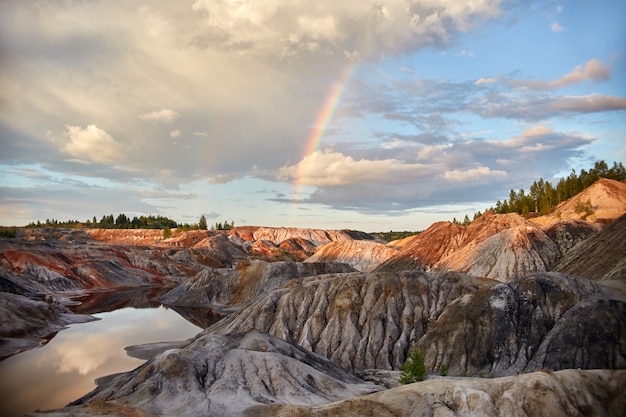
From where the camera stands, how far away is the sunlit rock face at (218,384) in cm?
3406

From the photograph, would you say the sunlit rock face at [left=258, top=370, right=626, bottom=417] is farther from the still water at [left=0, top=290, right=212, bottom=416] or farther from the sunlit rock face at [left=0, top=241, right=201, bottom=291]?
the sunlit rock face at [left=0, top=241, right=201, bottom=291]

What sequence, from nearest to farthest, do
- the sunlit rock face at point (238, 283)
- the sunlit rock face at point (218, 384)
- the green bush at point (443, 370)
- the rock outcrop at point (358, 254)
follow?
1. the sunlit rock face at point (218, 384)
2. the green bush at point (443, 370)
3. the sunlit rock face at point (238, 283)
4. the rock outcrop at point (358, 254)

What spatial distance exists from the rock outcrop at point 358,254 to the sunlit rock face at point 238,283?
37317mm

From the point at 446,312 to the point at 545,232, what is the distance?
199 feet

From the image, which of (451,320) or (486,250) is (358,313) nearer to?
(451,320)

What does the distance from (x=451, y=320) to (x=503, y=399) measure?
28314 mm

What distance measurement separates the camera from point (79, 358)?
62.0 m

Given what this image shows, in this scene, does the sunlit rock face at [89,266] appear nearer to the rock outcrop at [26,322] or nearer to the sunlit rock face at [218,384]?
the rock outcrop at [26,322]

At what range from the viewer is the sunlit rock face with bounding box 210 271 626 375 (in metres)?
46.9

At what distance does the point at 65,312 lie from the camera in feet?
308

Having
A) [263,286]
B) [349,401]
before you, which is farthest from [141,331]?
[349,401]

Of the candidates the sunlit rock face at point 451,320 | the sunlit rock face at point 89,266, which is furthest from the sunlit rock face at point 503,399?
the sunlit rock face at point 89,266

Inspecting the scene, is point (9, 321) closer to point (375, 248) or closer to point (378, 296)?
point (378, 296)

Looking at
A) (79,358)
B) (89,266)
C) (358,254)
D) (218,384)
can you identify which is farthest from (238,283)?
(218,384)
